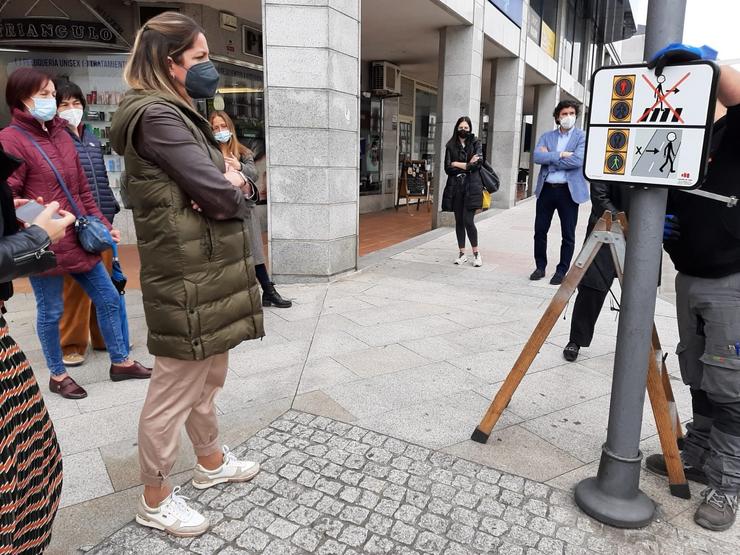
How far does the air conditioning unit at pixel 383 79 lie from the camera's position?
46.3 feet

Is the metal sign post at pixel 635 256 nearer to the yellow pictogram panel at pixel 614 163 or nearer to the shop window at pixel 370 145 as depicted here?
the yellow pictogram panel at pixel 614 163

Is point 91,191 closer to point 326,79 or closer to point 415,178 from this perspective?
point 326,79

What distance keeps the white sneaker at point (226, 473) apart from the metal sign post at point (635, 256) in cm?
153

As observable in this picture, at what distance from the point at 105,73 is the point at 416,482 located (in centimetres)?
800

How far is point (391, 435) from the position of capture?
10.3ft

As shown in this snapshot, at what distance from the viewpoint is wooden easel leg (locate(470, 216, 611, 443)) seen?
9.30 feet

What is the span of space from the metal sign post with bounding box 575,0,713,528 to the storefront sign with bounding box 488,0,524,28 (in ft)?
35.2

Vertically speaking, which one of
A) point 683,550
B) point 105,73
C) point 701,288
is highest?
point 105,73

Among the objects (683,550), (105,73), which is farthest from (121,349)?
(105,73)

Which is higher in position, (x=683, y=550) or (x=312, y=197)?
(x=312, y=197)

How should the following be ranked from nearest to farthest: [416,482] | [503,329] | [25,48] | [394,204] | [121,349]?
[416,482] < [121,349] < [503,329] < [25,48] < [394,204]

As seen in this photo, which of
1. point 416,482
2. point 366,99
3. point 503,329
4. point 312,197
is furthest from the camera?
point 366,99

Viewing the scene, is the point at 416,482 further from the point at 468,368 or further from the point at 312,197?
the point at 312,197

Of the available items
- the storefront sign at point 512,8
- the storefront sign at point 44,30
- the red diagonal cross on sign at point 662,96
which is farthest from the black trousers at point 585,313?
the storefront sign at point 512,8
